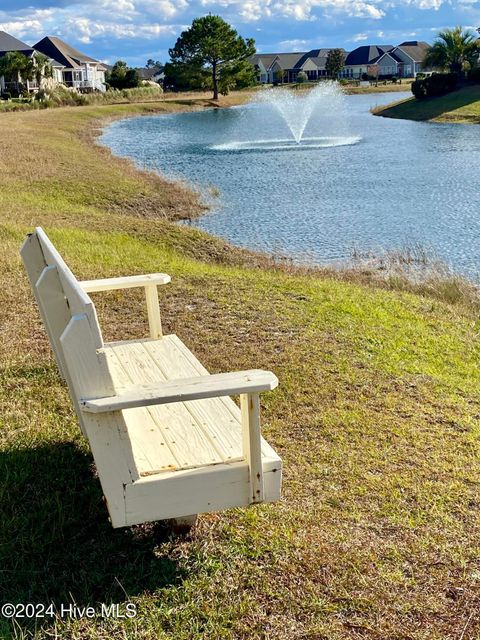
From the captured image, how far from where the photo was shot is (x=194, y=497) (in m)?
2.95

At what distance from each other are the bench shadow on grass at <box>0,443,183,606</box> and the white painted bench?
0.38 metres

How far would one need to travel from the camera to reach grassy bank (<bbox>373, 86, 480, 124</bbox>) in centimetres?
4950

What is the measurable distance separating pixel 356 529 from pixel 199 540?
863 millimetres

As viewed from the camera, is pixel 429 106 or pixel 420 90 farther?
pixel 420 90

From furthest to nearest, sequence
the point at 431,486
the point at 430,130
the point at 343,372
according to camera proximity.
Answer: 1. the point at 430,130
2. the point at 343,372
3. the point at 431,486

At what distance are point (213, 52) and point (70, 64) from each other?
26137 mm

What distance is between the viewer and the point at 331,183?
72.8ft

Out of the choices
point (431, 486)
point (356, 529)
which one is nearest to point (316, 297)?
point (431, 486)

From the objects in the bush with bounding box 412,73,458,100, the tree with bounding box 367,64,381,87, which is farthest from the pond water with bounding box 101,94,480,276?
the tree with bounding box 367,64,381,87

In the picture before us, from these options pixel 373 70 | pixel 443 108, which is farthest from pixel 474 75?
pixel 373 70

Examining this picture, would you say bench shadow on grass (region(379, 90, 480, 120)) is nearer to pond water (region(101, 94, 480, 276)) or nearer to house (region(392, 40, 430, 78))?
pond water (region(101, 94, 480, 276))

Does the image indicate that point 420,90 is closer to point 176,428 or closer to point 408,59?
point 176,428

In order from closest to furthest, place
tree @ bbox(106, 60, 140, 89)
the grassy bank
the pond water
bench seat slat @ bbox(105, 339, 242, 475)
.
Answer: bench seat slat @ bbox(105, 339, 242, 475) < the pond water < the grassy bank < tree @ bbox(106, 60, 140, 89)

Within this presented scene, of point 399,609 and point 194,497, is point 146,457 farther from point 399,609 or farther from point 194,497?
point 399,609
